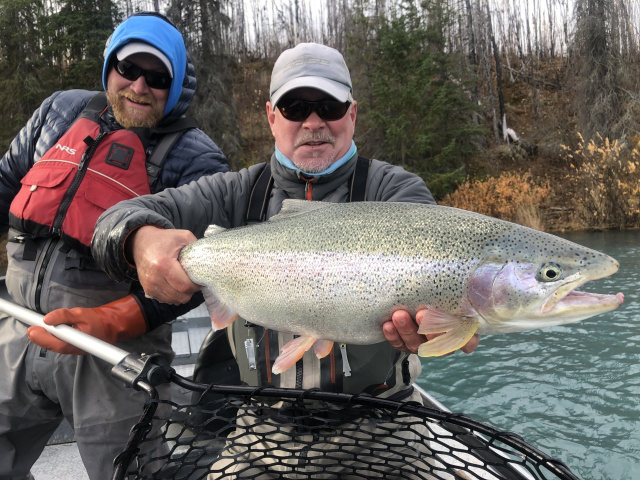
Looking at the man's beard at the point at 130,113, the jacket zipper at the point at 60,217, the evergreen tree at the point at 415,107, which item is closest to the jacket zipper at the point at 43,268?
the jacket zipper at the point at 60,217

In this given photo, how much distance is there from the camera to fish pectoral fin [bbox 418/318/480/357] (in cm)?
173

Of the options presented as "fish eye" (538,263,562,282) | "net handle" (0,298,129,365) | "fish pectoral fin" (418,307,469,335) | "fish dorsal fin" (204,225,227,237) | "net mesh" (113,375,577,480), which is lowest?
"net mesh" (113,375,577,480)

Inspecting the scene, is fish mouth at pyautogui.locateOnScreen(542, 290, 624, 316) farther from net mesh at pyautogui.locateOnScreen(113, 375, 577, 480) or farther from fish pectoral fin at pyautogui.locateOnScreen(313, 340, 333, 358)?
fish pectoral fin at pyautogui.locateOnScreen(313, 340, 333, 358)

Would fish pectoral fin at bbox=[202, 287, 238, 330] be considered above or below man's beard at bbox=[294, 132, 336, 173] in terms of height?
below

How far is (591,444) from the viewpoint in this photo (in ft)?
16.2

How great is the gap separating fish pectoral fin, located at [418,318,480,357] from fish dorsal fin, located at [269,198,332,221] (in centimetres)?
75

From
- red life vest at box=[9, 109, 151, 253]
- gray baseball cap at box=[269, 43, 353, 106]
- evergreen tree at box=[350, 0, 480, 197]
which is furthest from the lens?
evergreen tree at box=[350, 0, 480, 197]

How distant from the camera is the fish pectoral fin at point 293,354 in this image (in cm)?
194

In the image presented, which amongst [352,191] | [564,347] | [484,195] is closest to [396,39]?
[484,195]

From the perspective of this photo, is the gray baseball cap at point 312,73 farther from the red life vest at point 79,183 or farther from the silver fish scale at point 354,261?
the red life vest at point 79,183

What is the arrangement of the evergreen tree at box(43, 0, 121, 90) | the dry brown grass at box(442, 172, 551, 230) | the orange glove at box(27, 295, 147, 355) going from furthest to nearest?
the evergreen tree at box(43, 0, 121, 90) → the dry brown grass at box(442, 172, 551, 230) → the orange glove at box(27, 295, 147, 355)

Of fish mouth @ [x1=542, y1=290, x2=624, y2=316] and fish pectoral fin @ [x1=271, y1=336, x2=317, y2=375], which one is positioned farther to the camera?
fish pectoral fin @ [x1=271, y1=336, x2=317, y2=375]

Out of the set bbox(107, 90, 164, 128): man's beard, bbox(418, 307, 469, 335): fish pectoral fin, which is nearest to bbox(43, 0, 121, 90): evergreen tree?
bbox(107, 90, 164, 128): man's beard

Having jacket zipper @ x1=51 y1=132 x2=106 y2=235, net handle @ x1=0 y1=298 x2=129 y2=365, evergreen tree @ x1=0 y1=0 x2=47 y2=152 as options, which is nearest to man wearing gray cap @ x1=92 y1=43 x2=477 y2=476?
net handle @ x1=0 y1=298 x2=129 y2=365
